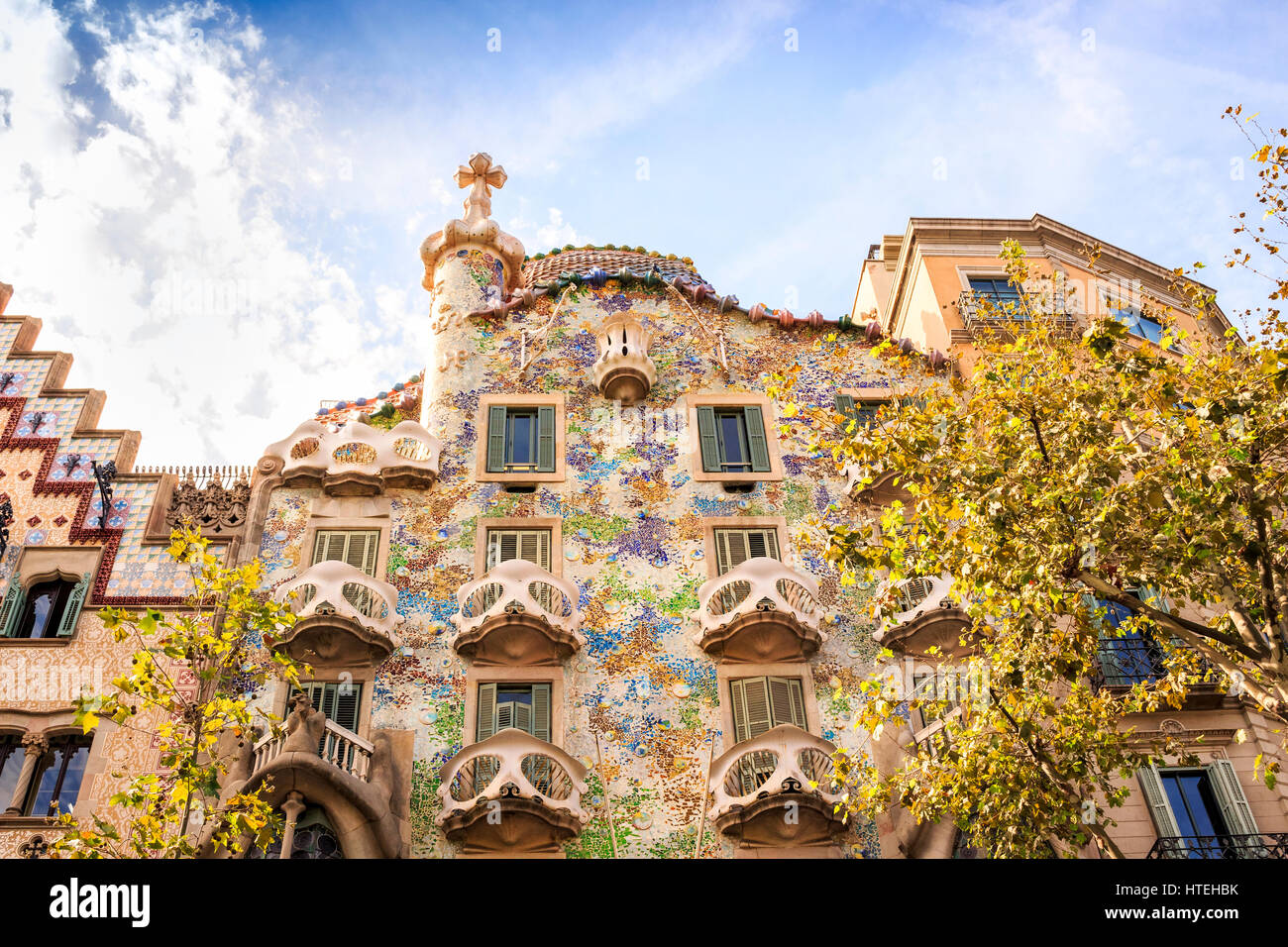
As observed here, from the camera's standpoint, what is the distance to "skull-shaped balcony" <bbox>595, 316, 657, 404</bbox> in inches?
803

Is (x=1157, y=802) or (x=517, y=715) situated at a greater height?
(x=517, y=715)

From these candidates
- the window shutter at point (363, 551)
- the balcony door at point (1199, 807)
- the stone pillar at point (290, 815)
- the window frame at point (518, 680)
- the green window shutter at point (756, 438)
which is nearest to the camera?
the stone pillar at point (290, 815)

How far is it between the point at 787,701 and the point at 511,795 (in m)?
4.26

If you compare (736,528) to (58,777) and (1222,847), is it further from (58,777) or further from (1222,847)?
(58,777)

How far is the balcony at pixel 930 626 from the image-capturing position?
670 inches

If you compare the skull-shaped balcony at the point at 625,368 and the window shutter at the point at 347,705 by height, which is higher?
the skull-shaped balcony at the point at 625,368

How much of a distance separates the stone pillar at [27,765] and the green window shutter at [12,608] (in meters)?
1.76

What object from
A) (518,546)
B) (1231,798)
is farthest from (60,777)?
(1231,798)

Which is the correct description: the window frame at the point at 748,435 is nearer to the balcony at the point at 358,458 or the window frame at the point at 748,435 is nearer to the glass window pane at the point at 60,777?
the balcony at the point at 358,458

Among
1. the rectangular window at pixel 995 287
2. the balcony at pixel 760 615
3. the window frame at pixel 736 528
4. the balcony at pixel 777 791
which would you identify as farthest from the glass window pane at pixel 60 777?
the rectangular window at pixel 995 287

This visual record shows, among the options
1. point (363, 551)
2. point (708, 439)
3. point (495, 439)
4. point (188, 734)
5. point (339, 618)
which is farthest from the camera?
point (708, 439)

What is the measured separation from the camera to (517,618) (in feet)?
53.9

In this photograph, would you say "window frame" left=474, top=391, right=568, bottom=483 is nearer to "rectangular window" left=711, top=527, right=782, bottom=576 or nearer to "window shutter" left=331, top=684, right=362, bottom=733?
"rectangular window" left=711, top=527, right=782, bottom=576
